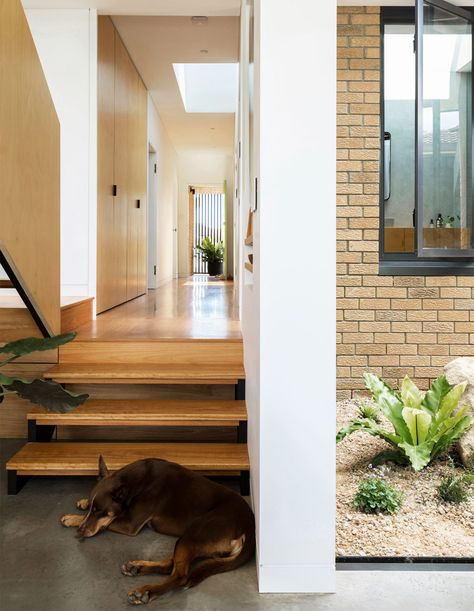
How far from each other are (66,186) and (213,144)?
6.86 m

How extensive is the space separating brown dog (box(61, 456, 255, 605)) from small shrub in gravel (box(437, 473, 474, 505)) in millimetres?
1129

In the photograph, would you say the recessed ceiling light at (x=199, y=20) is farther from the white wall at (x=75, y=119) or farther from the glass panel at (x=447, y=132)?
the glass panel at (x=447, y=132)

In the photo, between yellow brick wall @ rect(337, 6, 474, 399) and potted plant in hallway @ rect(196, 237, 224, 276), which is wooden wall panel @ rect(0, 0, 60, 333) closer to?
yellow brick wall @ rect(337, 6, 474, 399)

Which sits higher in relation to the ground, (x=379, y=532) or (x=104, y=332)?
(x=104, y=332)

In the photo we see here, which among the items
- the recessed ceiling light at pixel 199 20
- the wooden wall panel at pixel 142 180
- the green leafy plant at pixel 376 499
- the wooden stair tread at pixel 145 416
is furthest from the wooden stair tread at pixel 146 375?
the wooden wall panel at pixel 142 180

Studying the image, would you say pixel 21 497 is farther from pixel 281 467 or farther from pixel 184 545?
pixel 281 467

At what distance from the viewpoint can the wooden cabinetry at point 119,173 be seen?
4.61 meters

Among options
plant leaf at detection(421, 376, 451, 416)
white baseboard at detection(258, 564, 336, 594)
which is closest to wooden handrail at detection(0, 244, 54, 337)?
white baseboard at detection(258, 564, 336, 594)

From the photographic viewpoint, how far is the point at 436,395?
2.91 m

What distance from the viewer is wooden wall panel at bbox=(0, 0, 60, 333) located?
2174 millimetres

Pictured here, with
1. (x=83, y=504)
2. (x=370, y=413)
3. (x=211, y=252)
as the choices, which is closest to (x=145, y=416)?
(x=83, y=504)

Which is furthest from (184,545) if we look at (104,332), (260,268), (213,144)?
(213,144)

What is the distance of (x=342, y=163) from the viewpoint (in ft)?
13.1

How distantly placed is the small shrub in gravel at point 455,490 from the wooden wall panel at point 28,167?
1994 millimetres
